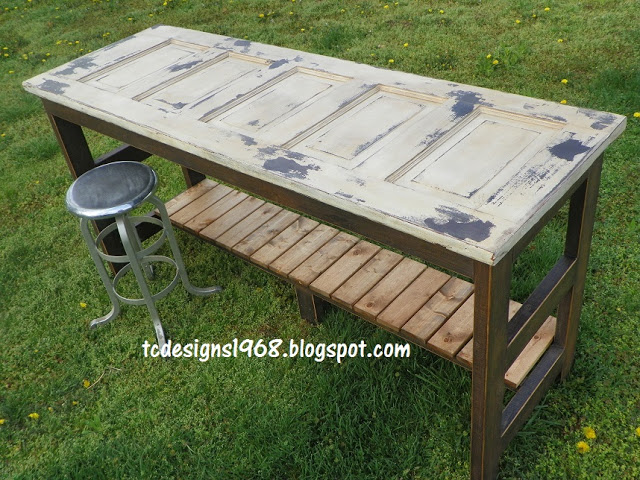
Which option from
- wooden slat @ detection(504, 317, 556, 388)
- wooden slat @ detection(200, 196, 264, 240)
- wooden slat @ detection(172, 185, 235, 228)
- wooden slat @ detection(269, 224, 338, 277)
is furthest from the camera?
wooden slat @ detection(172, 185, 235, 228)

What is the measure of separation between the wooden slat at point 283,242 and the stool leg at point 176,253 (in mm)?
403

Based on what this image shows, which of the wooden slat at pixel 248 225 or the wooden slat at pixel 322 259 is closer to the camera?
the wooden slat at pixel 322 259

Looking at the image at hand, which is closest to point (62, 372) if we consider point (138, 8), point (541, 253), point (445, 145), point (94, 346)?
point (94, 346)

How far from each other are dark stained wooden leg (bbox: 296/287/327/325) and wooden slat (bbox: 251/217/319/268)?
0.19 m

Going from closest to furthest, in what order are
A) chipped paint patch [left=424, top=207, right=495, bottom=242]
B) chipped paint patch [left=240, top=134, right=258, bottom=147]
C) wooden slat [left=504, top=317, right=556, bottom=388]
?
1. chipped paint patch [left=424, top=207, right=495, bottom=242]
2. chipped paint patch [left=240, top=134, right=258, bottom=147]
3. wooden slat [left=504, top=317, right=556, bottom=388]

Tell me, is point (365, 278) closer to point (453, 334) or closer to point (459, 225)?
point (453, 334)

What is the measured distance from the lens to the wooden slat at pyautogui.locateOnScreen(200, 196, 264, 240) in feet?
10.2

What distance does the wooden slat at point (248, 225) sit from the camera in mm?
3012

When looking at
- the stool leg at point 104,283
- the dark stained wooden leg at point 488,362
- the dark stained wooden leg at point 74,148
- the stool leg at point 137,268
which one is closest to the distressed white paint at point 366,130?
the dark stained wooden leg at point 488,362

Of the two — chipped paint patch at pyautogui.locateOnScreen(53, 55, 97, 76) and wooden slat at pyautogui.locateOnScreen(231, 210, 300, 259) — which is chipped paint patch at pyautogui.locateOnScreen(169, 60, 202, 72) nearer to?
chipped paint patch at pyautogui.locateOnScreen(53, 55, 97, 76)

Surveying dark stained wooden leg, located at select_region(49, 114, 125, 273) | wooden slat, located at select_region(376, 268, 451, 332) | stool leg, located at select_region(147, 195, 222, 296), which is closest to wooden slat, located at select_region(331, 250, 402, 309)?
wooden slat, located at select_region(376, 268, 451, 332)

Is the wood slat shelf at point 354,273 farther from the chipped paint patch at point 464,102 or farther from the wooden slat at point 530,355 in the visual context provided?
the chipped paint patch at point 464,102

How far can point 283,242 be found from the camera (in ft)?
9.60

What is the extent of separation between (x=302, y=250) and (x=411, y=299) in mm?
601
